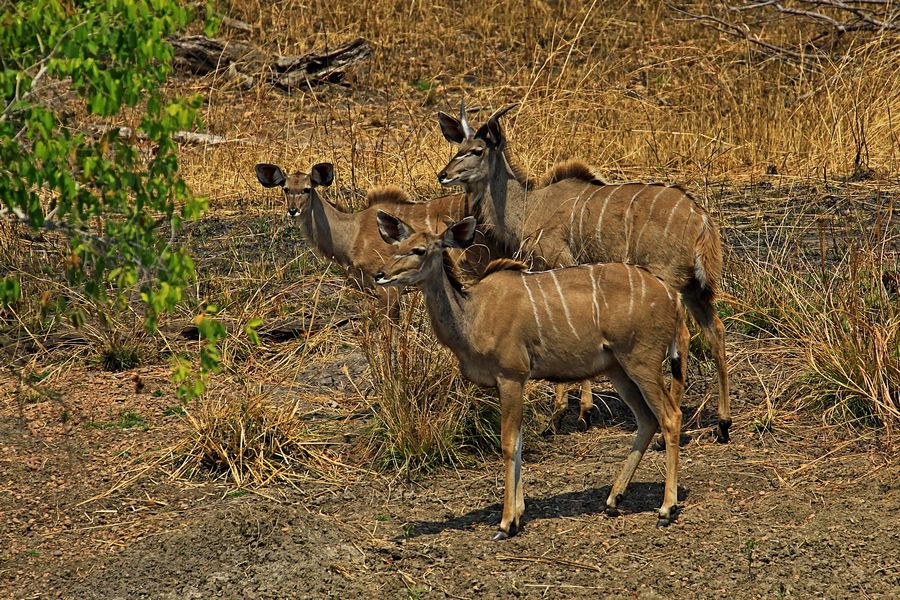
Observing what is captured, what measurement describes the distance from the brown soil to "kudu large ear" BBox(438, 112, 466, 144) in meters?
2.26

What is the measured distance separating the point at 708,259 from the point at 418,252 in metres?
1.76

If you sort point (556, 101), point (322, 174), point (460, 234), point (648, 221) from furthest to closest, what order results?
point (556, 101), point (322, 174), point (648, 221), point (460, 234)

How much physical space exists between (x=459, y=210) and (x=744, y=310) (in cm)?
192

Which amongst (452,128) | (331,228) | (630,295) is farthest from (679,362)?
(331,228)

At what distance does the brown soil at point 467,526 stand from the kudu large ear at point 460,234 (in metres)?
1.19

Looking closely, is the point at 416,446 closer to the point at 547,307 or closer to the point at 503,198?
the point at 547,307

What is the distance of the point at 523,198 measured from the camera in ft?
25.3

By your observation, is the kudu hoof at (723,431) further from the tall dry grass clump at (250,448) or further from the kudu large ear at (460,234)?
the tall dry grass clump at (250,448)

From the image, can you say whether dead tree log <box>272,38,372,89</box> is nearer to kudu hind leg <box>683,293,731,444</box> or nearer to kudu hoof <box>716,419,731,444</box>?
A: kudu hind leg <box>683,293,731,444</box>

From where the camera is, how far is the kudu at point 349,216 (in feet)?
26.8

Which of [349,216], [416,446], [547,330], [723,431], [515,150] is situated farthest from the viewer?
[515,150]

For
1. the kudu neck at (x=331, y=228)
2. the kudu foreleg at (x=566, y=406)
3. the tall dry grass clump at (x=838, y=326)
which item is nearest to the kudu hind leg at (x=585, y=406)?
the kudu foreleg at (x=566, y=406)

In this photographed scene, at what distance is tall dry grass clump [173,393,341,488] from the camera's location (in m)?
6.15

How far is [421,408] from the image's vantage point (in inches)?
248
